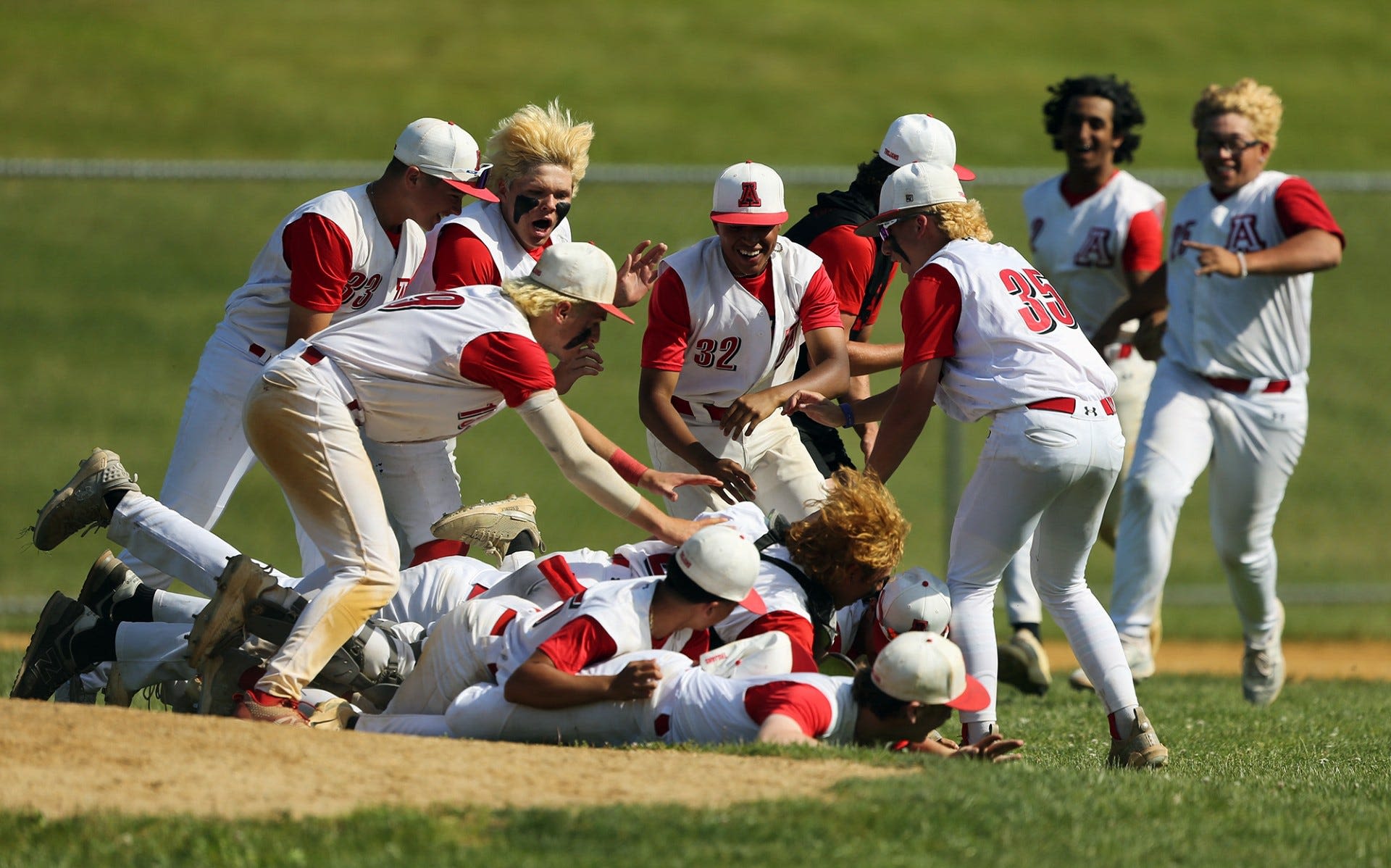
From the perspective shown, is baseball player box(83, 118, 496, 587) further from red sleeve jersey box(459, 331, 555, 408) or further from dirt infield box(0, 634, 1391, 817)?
dirt infield box(0, 634, 1391, 817)

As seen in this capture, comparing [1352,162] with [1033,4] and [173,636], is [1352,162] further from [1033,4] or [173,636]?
[173,636]

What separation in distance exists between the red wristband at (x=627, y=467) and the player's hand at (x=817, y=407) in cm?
88

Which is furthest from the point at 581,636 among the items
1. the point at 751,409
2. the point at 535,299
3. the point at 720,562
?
the point at 751,409

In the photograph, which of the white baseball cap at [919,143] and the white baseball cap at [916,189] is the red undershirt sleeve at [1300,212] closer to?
the white baseball cap at [919,143]

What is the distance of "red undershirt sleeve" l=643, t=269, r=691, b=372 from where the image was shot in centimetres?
654

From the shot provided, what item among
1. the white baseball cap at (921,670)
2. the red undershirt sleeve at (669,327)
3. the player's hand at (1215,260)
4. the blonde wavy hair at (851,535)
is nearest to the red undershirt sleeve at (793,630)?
the blonde wavy hair at (851,535)

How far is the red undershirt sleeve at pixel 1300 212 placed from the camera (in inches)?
314

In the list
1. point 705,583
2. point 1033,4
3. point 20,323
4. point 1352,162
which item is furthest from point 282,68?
point 705,583

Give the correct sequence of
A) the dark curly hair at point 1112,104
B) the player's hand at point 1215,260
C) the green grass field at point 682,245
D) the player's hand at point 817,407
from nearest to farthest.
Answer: the green grass field at point 682,245, the player's hand at point 817,407, the player's hand at point 1215,260, the dark curly hair at point 1112,104

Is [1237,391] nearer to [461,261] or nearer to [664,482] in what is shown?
[664,482]

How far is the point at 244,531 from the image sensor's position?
13.0 meters

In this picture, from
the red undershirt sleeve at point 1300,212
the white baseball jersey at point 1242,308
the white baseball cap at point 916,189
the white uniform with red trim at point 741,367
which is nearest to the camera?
the white baseball cap at point 916,189

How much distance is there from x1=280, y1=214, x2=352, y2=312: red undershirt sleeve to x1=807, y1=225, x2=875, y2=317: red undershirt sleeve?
2053 millimetres

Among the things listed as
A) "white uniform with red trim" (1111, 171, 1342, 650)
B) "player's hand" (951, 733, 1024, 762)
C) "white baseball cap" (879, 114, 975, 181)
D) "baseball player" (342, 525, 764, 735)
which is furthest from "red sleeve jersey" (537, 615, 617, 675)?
"white uniform with red trim" (1111, 171, 1342, 650)
